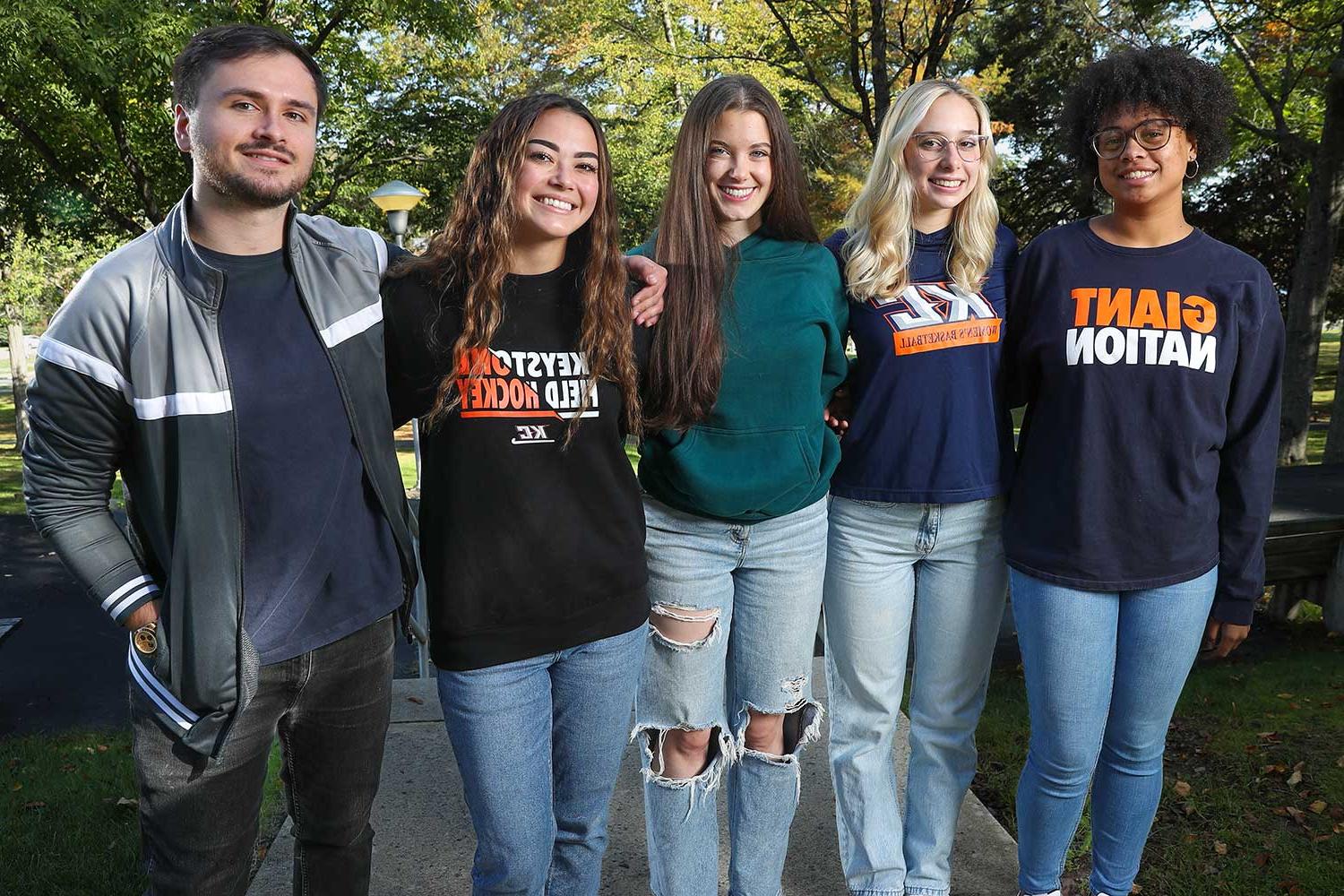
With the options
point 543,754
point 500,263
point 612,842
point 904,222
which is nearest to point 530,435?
point 500,263

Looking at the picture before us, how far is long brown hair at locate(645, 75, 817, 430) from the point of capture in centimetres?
246

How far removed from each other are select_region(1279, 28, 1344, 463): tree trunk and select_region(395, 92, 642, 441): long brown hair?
9.40 metres

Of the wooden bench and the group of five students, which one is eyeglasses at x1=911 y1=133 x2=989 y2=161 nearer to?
the group of five students

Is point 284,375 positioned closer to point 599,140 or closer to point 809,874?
point 599,140

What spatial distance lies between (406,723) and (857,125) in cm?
1777

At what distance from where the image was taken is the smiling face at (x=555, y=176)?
2.23 metres

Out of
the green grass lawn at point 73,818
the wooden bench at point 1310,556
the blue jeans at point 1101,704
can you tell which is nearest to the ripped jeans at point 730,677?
the blue jeans at point 1101,704

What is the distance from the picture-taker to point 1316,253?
33.0 feet

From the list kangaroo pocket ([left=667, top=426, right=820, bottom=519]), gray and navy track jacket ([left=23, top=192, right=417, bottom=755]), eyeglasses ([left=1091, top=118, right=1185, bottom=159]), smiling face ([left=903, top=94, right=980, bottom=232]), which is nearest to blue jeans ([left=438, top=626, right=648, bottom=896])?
kangaroo pocket ([left=667, top=426, right=820, bottom=519])

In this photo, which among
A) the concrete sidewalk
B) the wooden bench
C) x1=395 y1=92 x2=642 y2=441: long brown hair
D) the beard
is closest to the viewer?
the beard

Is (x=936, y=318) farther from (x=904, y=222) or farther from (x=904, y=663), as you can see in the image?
(x=904, y=663)

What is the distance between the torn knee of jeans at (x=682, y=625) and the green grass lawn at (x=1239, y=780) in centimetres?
152

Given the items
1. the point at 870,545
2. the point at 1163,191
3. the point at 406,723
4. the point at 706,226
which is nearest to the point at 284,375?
the point at 706,226

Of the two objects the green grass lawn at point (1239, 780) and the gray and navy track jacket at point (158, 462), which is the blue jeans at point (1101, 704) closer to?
the green grass lawn at point (1239, 780)
